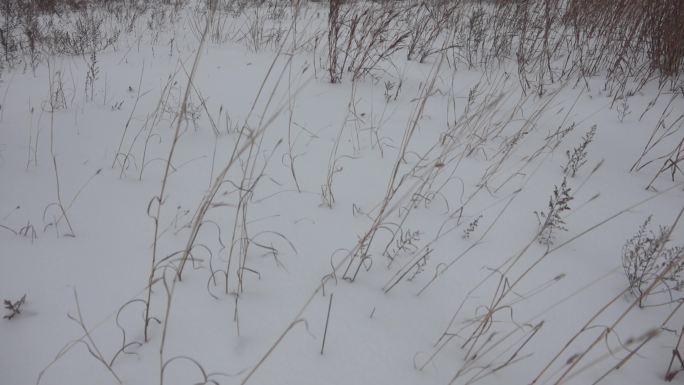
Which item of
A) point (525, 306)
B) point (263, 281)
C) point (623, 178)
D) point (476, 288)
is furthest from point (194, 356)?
point (623, 178)

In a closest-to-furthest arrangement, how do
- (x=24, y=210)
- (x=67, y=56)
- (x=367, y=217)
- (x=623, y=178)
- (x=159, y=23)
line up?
(x=24, y=210), (x=367, y=217), (x=623, y=178), (x=67, y=56), (x=159, y=23)

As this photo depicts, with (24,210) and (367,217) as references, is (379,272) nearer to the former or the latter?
(367,217)

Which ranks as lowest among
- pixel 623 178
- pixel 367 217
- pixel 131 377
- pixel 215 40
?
pixel 131 377

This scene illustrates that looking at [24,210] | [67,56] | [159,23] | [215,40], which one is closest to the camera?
[24,210]

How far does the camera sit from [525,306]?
1.17 meters

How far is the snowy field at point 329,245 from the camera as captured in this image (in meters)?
0.92

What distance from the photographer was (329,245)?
1326mm

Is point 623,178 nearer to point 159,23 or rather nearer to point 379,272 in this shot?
point 379,272

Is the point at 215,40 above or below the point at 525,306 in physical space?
above

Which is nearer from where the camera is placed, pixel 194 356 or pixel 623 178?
→ pixel 194 356

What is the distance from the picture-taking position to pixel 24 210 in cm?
132

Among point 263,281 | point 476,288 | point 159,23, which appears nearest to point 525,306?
point 476,288

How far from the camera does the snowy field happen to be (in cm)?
92

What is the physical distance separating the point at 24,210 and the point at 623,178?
288cm
